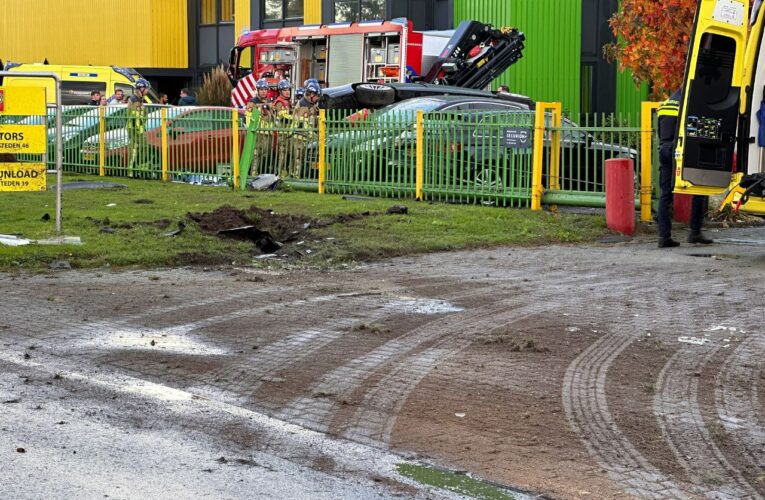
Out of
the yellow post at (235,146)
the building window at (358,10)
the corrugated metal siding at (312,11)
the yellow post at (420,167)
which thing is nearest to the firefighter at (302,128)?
the yellow post at (235,146)

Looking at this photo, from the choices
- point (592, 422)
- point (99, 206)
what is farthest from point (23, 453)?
point (99, 206)

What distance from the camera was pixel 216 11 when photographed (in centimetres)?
4197

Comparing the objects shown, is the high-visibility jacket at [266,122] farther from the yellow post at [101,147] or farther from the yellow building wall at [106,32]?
the yellow building wall at [106,32]

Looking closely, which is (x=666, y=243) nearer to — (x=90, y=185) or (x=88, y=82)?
(x=90, y=185)

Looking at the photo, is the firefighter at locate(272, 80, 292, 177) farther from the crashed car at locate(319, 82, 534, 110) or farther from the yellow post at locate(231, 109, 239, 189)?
the crashed car at locate(319, 82, 534, 110)

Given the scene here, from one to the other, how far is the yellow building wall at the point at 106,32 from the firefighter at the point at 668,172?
30.3 meters

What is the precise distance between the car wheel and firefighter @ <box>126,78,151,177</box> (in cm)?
443

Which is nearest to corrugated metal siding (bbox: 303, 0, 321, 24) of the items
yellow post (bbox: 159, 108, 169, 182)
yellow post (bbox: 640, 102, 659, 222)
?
yellow post (bbox: 159, 108, 169, 182)

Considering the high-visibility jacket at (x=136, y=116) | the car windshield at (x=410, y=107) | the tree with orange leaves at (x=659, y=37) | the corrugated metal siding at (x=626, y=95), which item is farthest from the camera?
the corrugated metal siding at (x=626, y=95)

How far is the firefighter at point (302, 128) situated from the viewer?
2064 centimetres

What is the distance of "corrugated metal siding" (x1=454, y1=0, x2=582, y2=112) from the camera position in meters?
32.4

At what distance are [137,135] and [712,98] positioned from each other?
46.0 feet

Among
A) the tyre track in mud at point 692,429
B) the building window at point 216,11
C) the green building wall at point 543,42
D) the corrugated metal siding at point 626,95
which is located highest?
the building window at point 216,11

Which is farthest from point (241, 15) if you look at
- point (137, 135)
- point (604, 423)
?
point (604, 423)
